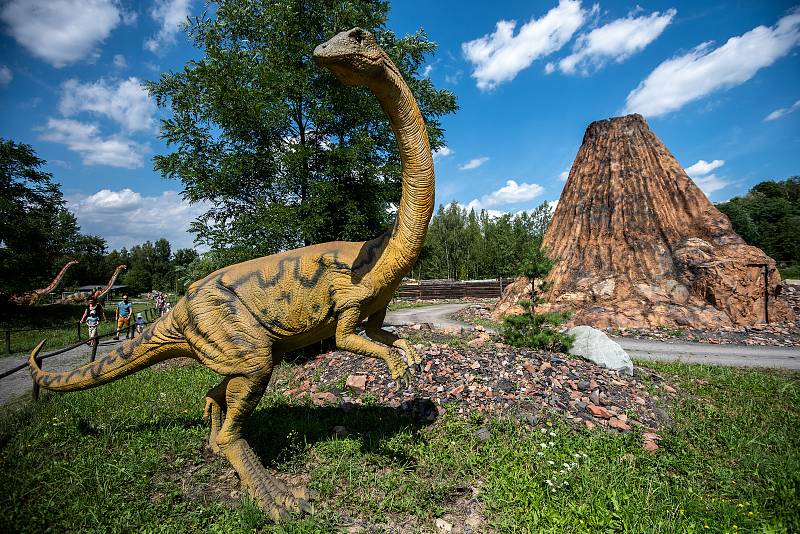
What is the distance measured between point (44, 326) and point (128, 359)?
51.4 ft

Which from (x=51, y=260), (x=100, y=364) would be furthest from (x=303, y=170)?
(x=51, y=260)

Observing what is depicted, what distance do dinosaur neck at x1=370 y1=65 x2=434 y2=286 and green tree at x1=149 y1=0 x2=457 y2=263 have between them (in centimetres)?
423

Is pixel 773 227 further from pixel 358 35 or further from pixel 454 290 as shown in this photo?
Answer: pixel 358 35

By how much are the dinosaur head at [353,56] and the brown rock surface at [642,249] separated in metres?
12.5

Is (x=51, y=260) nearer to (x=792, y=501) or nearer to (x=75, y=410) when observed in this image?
(x=75, y=410)

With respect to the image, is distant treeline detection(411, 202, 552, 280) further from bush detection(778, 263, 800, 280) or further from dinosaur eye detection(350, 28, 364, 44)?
dinosaur eye detection(350, 28, 364, 44)

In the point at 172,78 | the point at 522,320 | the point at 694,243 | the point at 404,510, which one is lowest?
the point at 404,510

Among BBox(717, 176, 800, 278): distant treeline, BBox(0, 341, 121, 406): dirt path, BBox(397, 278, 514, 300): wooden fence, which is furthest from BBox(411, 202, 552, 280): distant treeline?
BBox(0, 341, 121, 406): dirt path

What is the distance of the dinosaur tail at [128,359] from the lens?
10.6ft

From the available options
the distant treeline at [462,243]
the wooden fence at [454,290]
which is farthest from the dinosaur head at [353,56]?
the distant treeline at [462,243]

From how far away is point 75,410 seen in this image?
478cm

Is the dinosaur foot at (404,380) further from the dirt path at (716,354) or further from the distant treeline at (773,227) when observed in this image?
the distant treeline at (773,227)

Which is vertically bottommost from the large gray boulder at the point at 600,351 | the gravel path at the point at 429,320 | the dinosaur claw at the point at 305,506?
the gravel path at the point at 429,320

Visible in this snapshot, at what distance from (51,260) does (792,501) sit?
23.7m
